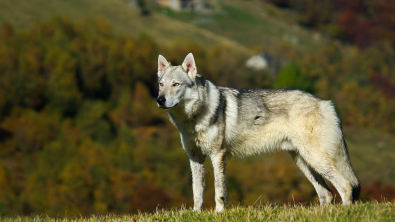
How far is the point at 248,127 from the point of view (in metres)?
10.5

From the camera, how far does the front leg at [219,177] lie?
9523 mm

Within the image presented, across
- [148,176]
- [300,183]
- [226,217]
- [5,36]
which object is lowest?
[148,176]

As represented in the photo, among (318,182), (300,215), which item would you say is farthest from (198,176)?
(300,215)

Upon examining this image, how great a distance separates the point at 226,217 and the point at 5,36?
10556 centimetres

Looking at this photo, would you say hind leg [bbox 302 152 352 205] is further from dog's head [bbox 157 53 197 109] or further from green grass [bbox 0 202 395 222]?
dog's head [bbox 157 53 197 109]

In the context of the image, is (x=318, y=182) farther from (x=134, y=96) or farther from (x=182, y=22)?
(x=182, y=22)

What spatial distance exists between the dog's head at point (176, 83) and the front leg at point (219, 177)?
4.78ft

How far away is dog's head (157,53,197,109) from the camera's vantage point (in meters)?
9.46

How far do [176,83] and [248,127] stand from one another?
205cm

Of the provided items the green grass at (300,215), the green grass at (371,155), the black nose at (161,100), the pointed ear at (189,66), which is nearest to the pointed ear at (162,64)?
the pointed ear at (189,66)

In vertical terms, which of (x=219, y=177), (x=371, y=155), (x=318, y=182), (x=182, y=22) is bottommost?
(x=371, y=155)

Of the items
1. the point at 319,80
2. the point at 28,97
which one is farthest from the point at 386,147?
the point at 28,97

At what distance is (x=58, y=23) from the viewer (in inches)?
4564

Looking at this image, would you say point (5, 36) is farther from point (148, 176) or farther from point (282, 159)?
point (282, 159)
